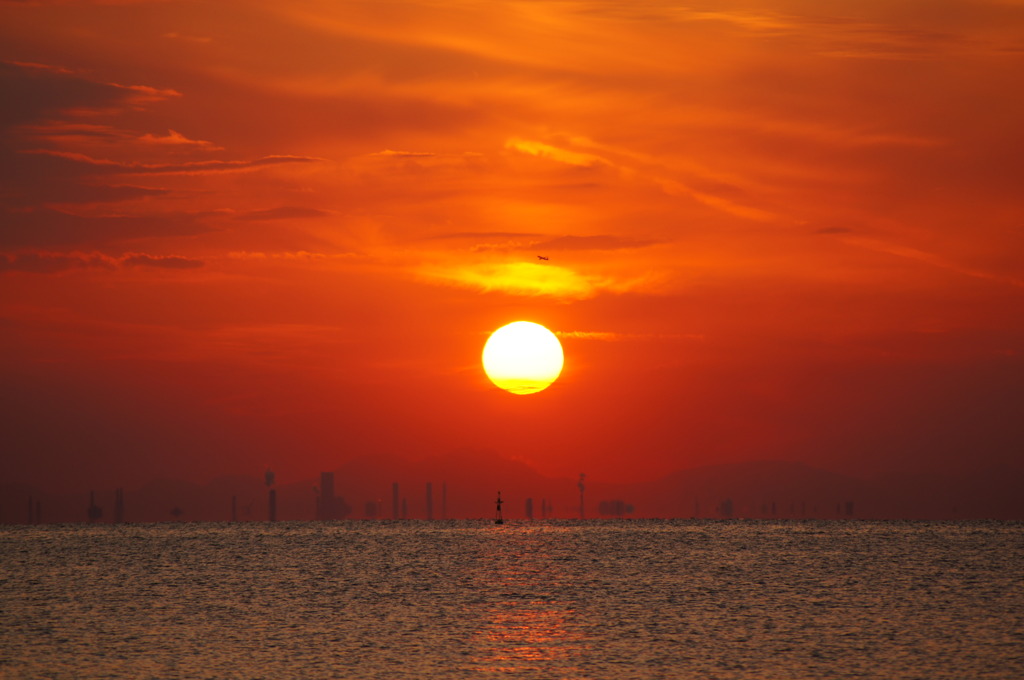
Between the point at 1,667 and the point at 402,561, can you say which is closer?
the point at 1,667

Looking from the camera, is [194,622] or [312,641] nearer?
[312,641]

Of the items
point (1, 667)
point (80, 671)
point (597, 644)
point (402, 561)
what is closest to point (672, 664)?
point (597, 644)

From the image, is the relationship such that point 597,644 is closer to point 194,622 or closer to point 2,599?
point 194,622

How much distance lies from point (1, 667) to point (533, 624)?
38.3m

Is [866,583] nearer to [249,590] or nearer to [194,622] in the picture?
[249,590]

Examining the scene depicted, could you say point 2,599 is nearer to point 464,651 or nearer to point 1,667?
point 1,667

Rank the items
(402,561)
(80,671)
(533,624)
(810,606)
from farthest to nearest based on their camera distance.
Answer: (402,561) < (810,606) < (533,624) < (80,671)

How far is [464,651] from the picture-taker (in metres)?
69.6

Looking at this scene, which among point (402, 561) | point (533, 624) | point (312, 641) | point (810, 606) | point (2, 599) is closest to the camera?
point (312, 641)

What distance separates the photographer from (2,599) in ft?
351

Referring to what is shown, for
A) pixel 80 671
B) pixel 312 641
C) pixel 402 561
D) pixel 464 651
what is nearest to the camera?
pixel 80 671

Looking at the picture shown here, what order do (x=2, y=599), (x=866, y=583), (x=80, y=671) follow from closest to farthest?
(x=80, y=671)
(x=2, y=599)
(x=866, y=583)

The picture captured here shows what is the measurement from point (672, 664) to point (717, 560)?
5152 inches

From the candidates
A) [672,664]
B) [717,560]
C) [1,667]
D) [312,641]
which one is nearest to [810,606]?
[672,664]
